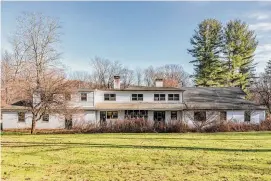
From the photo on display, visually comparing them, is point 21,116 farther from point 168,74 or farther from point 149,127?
point 168,74

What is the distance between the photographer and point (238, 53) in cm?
5766

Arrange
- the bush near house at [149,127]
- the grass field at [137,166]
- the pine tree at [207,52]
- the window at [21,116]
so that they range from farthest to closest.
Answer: the pine tree at [207,52] < the window at [21,116] < the bush near house at [149,127] < the grass field at [137,166]

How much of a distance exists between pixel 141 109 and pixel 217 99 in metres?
11.2

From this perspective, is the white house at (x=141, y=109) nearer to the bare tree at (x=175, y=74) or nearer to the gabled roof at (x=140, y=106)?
the gabled roof at (x=140, y=106)

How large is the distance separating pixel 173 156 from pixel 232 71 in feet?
154

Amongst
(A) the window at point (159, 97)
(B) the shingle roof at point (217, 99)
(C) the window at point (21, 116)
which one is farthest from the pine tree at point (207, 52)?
(C) the window at point (21, 116)

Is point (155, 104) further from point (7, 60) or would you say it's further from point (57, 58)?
point (7, 60)

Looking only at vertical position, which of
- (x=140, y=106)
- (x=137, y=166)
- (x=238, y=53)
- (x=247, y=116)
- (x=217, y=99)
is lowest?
(x=137, y=166)

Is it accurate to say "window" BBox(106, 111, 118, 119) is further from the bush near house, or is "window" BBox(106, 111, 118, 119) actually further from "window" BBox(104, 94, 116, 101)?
the bush near house

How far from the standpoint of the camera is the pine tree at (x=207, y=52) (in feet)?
186

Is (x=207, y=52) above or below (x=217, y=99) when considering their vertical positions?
above

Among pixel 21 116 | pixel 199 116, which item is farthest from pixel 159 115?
pixel 21 116

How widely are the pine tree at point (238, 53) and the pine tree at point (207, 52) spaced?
4.82 feet

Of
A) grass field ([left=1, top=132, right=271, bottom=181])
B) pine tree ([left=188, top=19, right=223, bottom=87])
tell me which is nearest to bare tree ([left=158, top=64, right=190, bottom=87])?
pine tree ([left=188, top=19, right=223, bottom=87])
